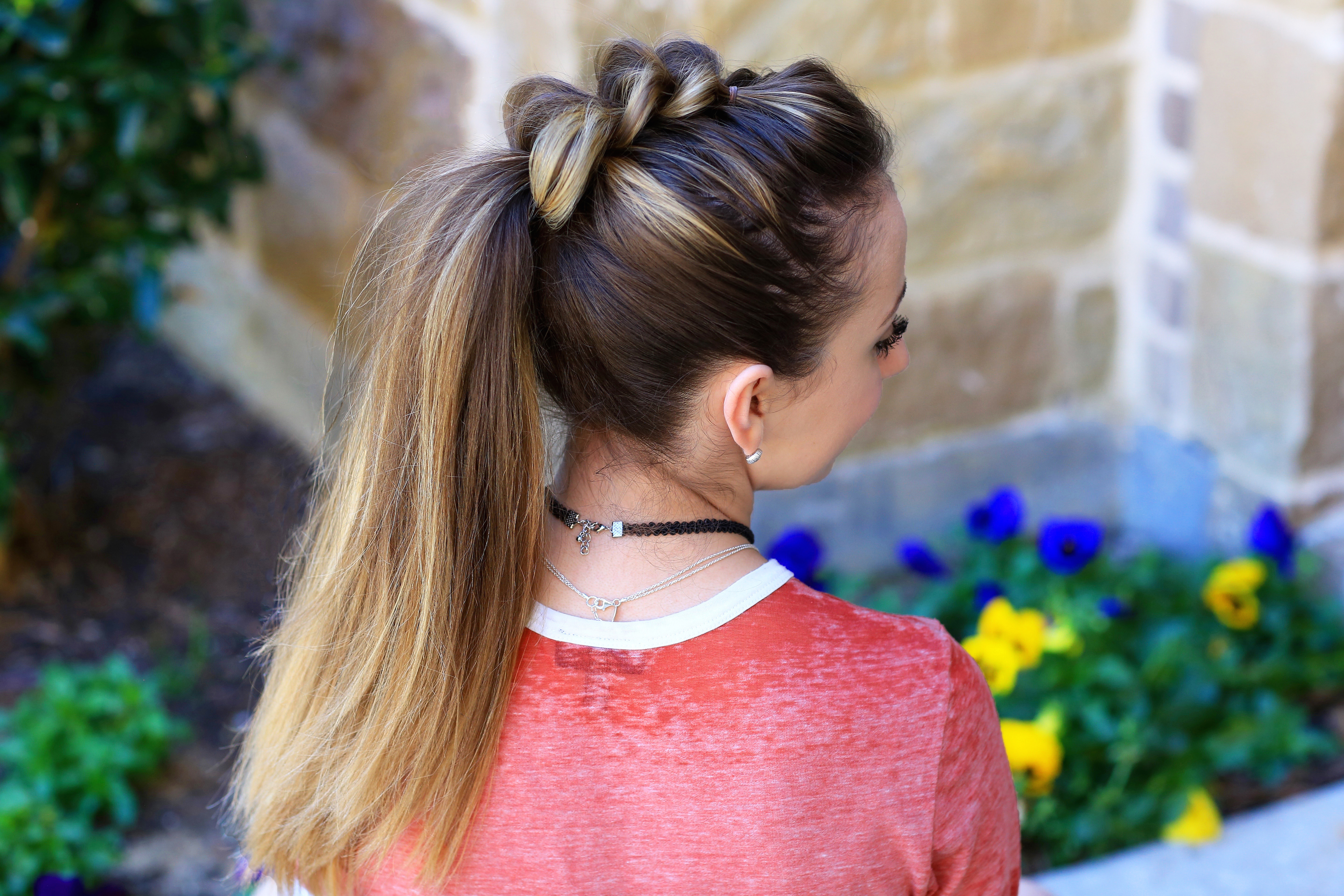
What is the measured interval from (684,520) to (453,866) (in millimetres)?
361

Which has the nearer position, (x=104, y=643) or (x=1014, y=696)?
(x=1014, y=696)

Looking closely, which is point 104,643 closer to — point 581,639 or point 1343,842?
point 581,639

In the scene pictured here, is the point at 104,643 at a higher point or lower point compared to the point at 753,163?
lower

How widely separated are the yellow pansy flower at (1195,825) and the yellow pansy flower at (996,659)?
13.9 inches

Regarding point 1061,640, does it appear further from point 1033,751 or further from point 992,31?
point 992,31

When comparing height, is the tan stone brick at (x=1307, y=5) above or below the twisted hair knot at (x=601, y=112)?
below

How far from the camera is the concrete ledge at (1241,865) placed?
1954mm

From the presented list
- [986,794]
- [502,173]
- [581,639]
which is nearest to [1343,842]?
[986,794]

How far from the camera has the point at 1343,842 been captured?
2023mm

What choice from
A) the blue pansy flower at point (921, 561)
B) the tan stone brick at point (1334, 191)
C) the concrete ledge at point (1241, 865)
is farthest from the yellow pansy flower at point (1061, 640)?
the tan stone brick at point (1334, 191)

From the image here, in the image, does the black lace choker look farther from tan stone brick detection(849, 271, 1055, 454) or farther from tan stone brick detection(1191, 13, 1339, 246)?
tan stone brick detection(1191, 13, 1339, 246)

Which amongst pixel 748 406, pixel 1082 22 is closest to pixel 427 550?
pixel 748 406

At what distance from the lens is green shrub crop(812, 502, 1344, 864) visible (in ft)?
6.90

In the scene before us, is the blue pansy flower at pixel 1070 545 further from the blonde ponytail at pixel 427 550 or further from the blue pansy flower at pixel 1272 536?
the blonde ponytail at pixel 427 550
